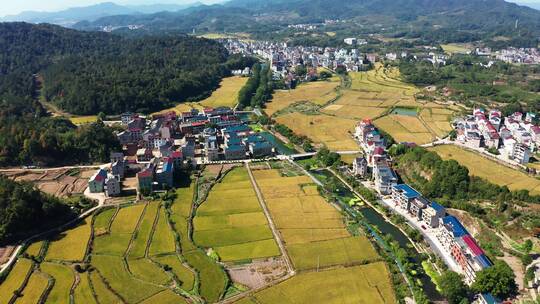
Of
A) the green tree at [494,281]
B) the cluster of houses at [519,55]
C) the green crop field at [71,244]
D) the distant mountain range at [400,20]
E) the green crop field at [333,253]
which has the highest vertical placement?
the distant mountain range at [400,20]

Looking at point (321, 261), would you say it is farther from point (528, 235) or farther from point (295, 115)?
point (295, 115)

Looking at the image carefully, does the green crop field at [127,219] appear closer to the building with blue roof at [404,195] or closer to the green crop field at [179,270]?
the green crop field at [179,270]

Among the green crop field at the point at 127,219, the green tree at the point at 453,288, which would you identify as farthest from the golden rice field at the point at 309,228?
the green crop field at the point at 127,219

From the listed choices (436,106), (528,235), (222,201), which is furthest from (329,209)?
(436,106)

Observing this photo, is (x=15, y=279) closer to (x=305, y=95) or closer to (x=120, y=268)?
(x=120, y=268)

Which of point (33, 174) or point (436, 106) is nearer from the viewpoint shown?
point (33, 174)
